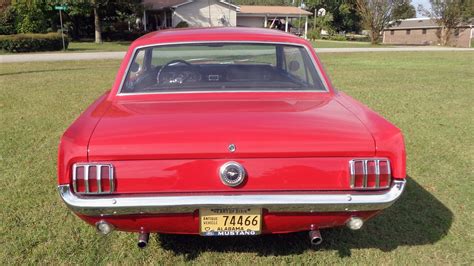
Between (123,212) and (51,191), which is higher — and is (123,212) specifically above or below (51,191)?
above

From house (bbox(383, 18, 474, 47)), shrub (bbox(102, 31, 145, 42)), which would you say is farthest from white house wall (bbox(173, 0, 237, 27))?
house (bbox(383, 18, 474, 47))

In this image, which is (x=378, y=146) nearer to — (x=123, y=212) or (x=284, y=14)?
(x=123, y=212)

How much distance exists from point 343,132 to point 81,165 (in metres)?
1.45

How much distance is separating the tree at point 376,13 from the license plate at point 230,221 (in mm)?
Answer: 38081

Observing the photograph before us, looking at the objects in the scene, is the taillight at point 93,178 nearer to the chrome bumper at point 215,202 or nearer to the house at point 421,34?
the chrome bumper at point 215,202

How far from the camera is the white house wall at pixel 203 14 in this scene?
135 ft

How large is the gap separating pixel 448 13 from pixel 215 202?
43922 millimetres

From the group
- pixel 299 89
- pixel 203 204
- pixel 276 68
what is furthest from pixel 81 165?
pixel 276 68

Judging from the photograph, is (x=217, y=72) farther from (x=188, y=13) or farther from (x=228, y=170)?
(x=188, y=13)

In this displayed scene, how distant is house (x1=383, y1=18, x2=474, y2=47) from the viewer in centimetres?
4241

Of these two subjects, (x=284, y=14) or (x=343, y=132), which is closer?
(x=343, y=132)

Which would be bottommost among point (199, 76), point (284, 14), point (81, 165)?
point (81, 165)

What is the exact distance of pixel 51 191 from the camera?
4293 mm

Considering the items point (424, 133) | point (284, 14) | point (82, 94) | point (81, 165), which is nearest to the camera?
point (81, 165)
